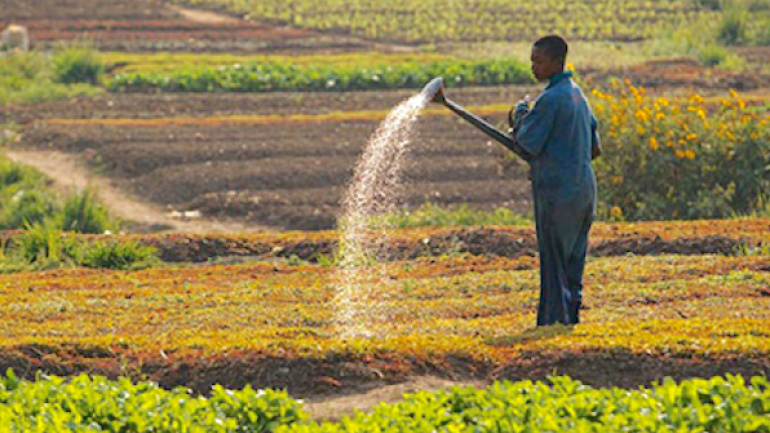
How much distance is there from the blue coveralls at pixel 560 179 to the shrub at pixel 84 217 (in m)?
8.64

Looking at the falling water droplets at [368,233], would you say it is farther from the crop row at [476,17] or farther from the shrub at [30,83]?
the crop row at [476,17]

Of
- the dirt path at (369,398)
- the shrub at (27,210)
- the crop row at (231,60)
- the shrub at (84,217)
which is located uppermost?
the dirt path at (369,398)

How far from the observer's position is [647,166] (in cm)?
1667

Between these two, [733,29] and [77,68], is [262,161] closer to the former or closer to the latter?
[77,68]

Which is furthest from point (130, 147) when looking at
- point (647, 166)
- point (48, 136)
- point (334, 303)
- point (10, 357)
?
point (10, 357)

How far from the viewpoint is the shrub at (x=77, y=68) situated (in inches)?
1184

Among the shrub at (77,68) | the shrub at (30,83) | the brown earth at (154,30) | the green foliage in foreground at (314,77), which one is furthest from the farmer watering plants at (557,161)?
the brown earth at (154,30)

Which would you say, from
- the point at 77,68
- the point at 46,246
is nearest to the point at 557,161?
the point at 46,246

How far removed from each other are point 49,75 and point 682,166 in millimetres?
16989

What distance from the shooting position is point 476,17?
45281 millimetres

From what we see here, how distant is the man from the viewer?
8.88m

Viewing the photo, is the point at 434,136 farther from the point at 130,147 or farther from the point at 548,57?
the point at 548,57

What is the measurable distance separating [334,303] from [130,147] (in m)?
12.1

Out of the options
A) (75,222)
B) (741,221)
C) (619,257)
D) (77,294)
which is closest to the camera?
(77,294)
